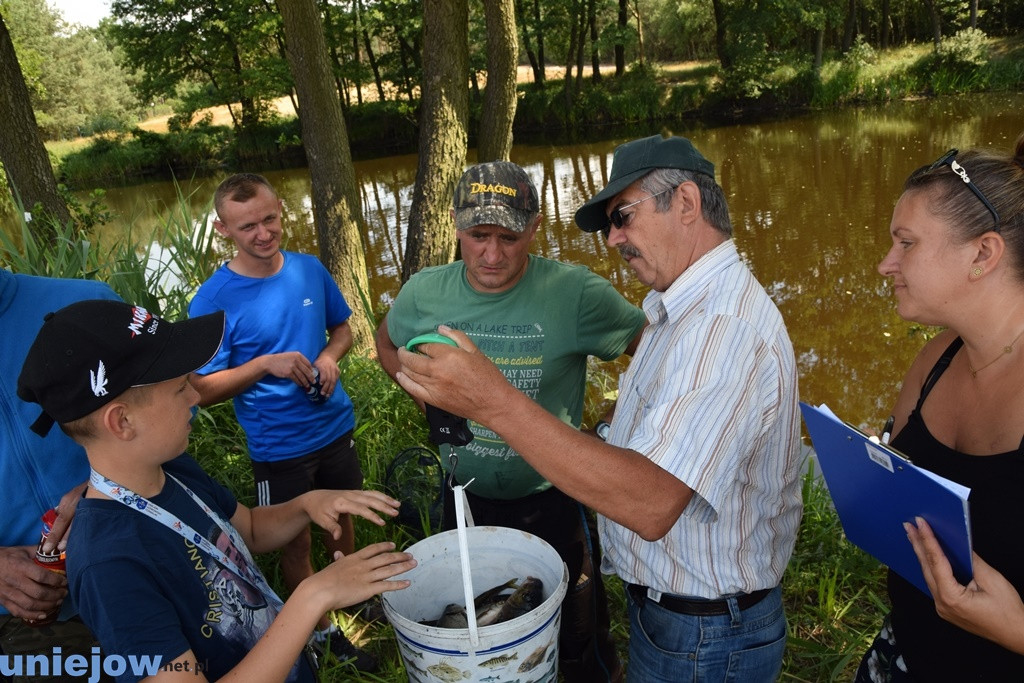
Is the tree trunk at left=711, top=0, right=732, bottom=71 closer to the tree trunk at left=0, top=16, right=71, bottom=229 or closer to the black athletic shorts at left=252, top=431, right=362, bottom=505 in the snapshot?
the tree trunk at left=0, top=16, right=71, bottom=229

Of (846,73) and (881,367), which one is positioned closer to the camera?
(881,367)

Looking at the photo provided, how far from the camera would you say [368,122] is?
89.5ft

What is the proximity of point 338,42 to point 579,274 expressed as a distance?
86.9 ft

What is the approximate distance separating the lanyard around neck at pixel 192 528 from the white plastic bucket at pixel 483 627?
0.36 m

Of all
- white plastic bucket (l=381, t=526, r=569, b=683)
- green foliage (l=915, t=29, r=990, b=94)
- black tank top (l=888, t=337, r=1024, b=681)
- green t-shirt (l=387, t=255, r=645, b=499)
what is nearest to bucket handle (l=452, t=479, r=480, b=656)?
white plastic bucket (l=381, t=526, r=569, b=683)

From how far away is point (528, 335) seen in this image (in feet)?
8.01

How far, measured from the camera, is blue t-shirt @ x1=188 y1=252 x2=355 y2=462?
10.1 feet

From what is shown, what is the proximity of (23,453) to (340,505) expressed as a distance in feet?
2.94

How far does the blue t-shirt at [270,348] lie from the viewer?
10.1 ft

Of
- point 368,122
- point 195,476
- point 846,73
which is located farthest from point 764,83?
point 195,476

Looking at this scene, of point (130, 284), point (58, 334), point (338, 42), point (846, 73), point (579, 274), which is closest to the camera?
point (58, 334)

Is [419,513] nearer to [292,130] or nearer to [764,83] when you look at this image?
[764,83]

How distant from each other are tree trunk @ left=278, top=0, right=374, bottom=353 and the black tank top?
4520 millimetres

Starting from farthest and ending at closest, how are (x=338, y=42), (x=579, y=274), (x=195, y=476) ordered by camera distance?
(x=338, y=42), (x=579, y=274), (x=195, y=476)
